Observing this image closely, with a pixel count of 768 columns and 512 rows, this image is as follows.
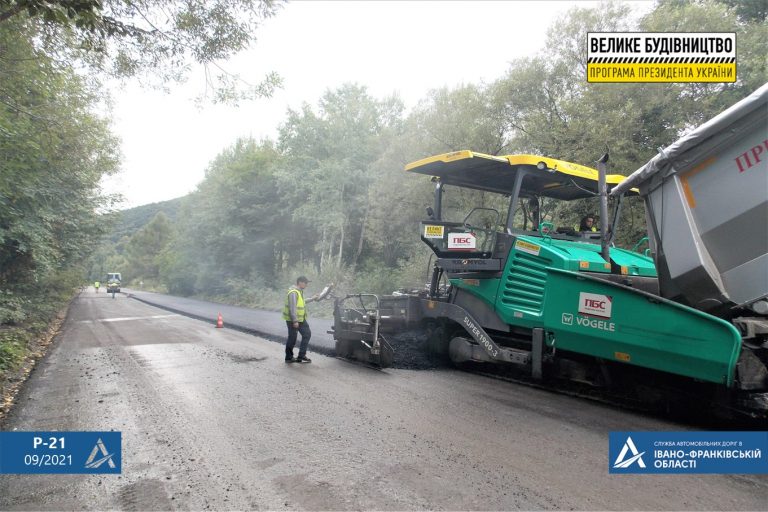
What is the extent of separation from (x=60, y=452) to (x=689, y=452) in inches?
188

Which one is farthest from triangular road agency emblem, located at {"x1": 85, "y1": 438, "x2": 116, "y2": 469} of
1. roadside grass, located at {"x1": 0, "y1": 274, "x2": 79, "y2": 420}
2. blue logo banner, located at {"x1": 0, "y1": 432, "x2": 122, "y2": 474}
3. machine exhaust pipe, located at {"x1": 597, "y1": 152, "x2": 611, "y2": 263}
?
machine exhaust pipe, located at {"x1": 597, "y1": 152, "x2": 611, "y2": 263}

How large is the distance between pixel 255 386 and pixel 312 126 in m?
22.8

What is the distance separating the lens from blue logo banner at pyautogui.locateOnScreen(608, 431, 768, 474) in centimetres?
328

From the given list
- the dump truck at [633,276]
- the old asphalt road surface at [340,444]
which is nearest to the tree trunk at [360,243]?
the old asphalt road surface at [340,444]

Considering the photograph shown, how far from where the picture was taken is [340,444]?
379cm

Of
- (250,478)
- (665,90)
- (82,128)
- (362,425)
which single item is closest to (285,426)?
(362,425)

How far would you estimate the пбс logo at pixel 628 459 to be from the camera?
3.30 metres

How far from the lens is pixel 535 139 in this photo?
13.6 meters

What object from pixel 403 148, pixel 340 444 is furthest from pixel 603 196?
pixel 403 148

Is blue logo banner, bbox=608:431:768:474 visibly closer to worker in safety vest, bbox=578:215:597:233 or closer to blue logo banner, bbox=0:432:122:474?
worker in safety vest, bbox=578:215:597:233

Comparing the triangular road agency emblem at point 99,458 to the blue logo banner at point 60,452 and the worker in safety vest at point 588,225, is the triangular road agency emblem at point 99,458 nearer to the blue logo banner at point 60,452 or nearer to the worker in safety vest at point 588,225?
the blue logo banner at point 60,452

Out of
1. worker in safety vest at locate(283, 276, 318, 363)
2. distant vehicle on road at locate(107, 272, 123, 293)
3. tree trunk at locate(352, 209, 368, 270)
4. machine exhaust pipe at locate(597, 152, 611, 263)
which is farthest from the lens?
distant vehicle on road at locate(107, 272, 123, 293)

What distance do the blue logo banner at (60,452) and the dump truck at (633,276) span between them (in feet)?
12.2

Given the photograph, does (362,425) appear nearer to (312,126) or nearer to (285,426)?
(285,426)
